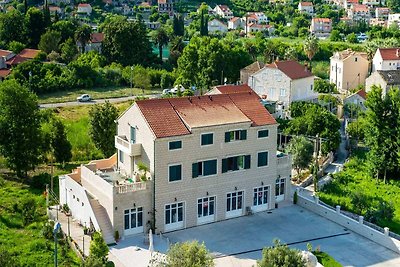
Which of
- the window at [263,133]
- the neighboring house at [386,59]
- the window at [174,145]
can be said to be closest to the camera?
the window at [174,145]

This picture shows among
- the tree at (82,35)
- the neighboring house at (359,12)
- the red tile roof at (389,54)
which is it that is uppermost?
the neighboring house at (359,12)

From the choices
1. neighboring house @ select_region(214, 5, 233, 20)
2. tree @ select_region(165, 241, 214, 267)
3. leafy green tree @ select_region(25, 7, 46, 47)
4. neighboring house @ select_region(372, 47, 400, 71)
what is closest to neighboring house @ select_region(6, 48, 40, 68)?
leafy green tree @ select_region(25, 7, 46, 47)

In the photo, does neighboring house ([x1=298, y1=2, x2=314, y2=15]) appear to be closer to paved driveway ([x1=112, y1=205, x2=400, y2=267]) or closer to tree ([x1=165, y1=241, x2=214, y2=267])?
paved driveway ([x1=112, y1=205, x2=400, y2=267])

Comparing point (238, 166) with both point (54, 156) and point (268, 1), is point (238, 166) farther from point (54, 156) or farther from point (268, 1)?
point (268, 1)

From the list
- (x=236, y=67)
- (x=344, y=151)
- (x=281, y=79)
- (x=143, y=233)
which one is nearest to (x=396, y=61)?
(x=236, y=67)

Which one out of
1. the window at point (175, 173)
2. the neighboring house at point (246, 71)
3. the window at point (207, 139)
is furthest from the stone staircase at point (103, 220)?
the neighboring house at point (246, 71)

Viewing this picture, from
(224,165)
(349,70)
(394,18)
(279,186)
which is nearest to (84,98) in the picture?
(279,186)

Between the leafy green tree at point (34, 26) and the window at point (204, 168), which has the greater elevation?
the leafy green tree at point (34, 26)

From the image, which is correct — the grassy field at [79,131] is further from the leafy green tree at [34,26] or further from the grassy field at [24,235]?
the leafy green tree at [34,26]
